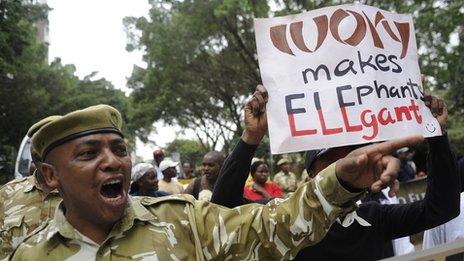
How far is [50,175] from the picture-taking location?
201 cm

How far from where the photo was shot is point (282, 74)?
229 centimetres

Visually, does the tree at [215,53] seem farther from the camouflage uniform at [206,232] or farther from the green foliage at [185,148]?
the green foliage at [185,148]

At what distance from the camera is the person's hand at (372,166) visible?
163 cm

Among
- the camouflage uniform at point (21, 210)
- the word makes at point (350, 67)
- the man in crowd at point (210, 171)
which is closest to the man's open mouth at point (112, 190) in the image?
the word makes at point (350, 67)

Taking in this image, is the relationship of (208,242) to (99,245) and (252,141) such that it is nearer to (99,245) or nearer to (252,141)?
(99,245)

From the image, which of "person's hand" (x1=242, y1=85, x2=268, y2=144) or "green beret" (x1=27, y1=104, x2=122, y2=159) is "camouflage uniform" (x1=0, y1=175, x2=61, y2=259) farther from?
"person's hand" (x1=242, y1=85, x2=268, y2=144)

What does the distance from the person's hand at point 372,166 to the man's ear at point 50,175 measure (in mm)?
982

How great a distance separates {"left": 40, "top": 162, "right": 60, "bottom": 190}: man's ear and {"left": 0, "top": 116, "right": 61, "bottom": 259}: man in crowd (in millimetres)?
878

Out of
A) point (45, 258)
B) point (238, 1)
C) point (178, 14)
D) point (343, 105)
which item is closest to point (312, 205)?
point (343, 105)

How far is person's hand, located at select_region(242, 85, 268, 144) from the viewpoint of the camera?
229 centimetres

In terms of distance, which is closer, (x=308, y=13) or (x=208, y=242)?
(x=208, y=242)

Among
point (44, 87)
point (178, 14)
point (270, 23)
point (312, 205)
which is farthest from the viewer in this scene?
point (44, 87)

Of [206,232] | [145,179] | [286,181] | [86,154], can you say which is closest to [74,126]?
[86,154]

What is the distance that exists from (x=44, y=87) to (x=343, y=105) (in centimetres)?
2807
